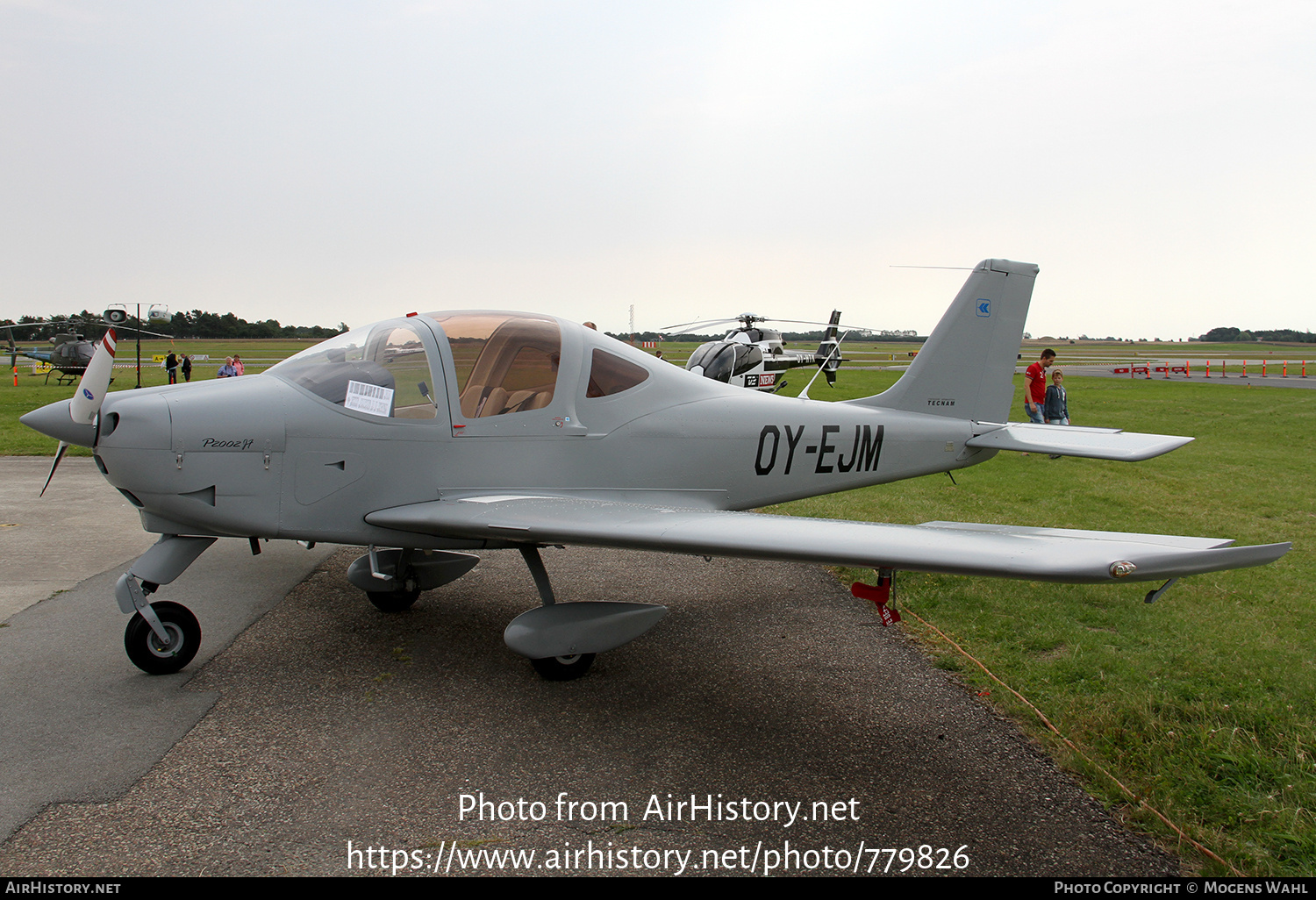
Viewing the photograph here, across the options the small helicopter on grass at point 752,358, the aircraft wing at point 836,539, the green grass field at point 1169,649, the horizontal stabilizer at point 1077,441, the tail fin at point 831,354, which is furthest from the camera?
the tail fin at point 831,354

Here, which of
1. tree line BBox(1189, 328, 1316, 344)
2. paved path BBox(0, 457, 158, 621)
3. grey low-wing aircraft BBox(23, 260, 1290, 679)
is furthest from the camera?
tree line BBox(1189, 328, 1316, 344)

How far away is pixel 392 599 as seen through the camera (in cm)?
547

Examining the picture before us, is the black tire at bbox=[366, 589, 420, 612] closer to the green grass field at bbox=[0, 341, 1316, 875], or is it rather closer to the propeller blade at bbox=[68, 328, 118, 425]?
the propeller blade at bbox=[68, 328, 118, 425]

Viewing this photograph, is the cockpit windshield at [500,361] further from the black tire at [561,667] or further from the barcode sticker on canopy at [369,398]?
the black tire at [561,667]

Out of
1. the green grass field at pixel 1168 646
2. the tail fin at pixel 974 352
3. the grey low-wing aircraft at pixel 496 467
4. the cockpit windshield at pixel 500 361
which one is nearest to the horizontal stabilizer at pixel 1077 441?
the grey low-wing aircraft at pixel 496 467

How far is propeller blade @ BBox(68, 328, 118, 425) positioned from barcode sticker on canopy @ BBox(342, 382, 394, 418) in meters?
1.14

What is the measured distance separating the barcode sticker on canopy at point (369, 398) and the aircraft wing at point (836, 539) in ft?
1.95

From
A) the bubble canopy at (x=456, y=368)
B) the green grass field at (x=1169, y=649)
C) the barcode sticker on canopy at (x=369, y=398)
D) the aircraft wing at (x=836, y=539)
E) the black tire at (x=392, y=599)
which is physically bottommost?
the black tire at (x=392, y=599)

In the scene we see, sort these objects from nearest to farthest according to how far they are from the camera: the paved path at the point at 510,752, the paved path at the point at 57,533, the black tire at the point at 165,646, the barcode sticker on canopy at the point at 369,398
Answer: the paved path at the point at 510,752 < the black tire at the point at 165,646 < the barcode sticker on canopy at the point at 369,398 < the paved path at the point at 57,533

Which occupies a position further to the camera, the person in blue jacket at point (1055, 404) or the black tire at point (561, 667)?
the person in blue jacket at point (1055, 404)

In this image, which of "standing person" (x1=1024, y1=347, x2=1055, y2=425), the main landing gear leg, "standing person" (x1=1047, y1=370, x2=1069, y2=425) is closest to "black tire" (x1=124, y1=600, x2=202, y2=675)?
the main landing gear leg

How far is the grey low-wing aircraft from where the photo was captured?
371 cm

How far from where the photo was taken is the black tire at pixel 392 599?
17.9 feet

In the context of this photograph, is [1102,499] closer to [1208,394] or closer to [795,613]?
[795,613]
